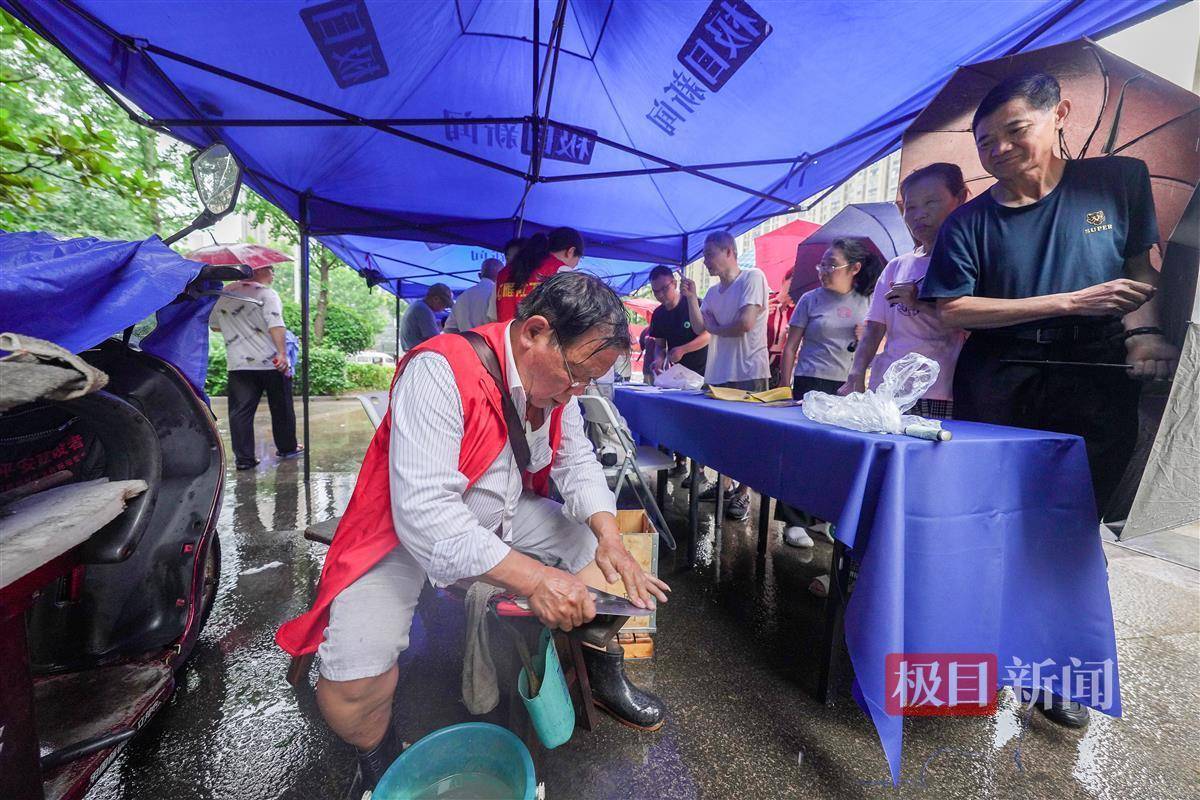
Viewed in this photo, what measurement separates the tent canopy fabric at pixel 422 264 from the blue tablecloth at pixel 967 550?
672cm

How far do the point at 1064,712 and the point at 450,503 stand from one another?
232 centimetres

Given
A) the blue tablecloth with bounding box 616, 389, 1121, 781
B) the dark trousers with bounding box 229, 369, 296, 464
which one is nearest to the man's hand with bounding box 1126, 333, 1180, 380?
the blue tablecloth with bounding box 616, 389, 1121, 781

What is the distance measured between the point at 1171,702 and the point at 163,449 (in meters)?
3.97

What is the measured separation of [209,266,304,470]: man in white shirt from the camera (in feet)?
13.5

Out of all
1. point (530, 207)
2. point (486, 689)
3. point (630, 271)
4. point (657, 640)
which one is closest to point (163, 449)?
Answer: point (486, 689)

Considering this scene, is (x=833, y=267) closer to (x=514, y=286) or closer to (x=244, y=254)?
(x=514, y=286)

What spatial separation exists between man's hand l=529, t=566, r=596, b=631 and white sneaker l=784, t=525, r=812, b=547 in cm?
251

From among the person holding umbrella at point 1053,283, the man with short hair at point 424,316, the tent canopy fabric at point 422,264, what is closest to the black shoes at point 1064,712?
the person holding umbrella at point 1053,283

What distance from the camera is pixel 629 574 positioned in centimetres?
133

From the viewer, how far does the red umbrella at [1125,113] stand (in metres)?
1.54

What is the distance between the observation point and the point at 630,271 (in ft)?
32.1

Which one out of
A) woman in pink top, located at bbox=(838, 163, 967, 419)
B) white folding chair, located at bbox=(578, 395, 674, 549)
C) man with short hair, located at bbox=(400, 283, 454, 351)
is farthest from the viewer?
man with short hair, located at bbox=(400, 283, 454, 351)

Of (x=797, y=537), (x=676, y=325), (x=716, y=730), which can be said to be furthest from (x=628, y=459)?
(x=676, y=325)

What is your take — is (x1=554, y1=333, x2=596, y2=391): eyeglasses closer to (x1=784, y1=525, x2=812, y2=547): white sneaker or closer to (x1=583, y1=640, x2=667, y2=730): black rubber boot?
(x1=583, y1=640, x2=667, y2=730): black rubber boot
